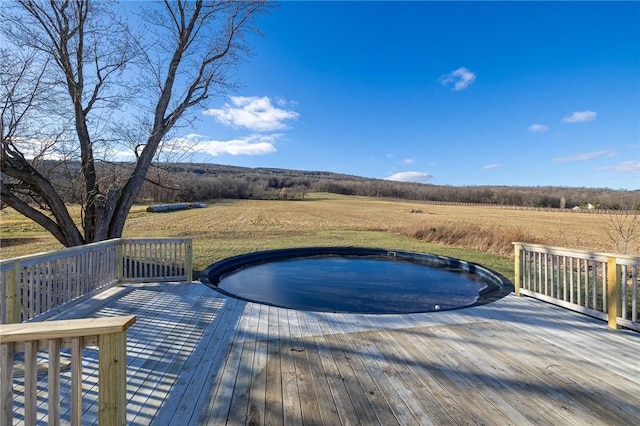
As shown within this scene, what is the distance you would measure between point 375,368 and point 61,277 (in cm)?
397

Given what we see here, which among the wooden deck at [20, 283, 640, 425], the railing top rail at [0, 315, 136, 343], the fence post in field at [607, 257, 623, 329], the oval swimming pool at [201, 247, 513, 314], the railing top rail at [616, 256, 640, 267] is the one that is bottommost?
the oval swimming pool at [201, 247, 513, 314]

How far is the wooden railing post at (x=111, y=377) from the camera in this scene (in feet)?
4.25

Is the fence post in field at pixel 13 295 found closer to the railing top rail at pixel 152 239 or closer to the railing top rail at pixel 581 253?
the railing top rail at pixel 152 239

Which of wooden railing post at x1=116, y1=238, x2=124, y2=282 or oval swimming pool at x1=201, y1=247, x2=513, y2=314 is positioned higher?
wooden railing post at x1=116, y1=238, x2=124, y2=282

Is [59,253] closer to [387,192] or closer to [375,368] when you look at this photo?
[375,368]

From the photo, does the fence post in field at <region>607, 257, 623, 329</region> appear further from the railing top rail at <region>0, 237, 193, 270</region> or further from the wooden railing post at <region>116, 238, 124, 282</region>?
the wooden railing post at <region>116, 238, 124, 282</region>

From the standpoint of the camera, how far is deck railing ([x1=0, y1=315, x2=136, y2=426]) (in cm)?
124

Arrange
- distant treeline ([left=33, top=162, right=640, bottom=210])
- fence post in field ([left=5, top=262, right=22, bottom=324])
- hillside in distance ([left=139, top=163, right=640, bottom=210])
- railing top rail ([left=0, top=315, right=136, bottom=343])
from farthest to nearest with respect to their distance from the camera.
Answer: hillside in distance ([left=139, top=163, right=640, bottom=210]) < distant treeline ([left=33, top=162, right=640, bottom=210]) < fence post in field ([left=5, top=262, right=22, bottom=324]) < railing top rail ([left=0, top=315, right=136, bottom=343])

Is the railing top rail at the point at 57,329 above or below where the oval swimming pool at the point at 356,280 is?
above

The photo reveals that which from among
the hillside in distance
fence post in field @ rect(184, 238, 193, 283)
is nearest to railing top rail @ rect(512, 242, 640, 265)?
fence post in field @ rect(184, 238, 193, 283)

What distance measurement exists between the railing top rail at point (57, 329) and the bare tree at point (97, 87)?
5990 millimetres

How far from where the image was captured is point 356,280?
674 centimetres

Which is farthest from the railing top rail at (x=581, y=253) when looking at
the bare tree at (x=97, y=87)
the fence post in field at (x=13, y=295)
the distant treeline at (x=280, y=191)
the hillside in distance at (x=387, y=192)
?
the hillside in distance at (x=387, y=192)

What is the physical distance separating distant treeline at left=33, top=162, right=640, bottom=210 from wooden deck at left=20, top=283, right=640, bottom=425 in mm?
4008
